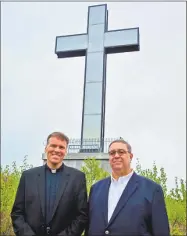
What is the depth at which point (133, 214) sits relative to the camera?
9.37 ft

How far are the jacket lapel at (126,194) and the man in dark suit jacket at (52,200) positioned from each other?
1.13 ft

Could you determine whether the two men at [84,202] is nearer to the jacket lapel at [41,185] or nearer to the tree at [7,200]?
the jacket lapel at [41,185]

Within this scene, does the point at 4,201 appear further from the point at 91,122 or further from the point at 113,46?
the point at 113,46

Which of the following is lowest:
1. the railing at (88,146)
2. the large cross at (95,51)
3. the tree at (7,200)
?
the tree at (7,200)

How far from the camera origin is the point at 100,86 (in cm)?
1249

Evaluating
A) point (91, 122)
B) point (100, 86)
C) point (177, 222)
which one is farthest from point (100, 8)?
point (177, 222)

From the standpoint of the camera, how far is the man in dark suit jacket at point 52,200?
117 inches

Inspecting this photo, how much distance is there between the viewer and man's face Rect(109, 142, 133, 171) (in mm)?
3072

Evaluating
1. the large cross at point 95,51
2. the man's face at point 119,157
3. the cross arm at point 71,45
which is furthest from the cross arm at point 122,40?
the man's face at point 119,157

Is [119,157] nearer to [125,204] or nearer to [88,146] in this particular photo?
[125,204]

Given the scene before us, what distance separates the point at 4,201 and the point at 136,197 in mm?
8005

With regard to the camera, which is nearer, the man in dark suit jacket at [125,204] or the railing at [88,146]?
the man in dark suit jacket at [125,204]

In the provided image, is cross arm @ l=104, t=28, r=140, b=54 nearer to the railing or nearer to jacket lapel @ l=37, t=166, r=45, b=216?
the railing

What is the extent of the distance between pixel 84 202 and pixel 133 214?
0.50 metres
